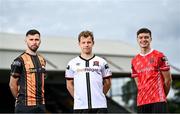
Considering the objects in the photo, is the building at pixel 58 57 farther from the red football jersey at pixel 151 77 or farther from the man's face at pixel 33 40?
the red football jersey at pixel 151 77

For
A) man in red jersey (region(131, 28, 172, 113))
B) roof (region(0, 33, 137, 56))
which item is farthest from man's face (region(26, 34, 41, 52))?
roof (region(0, 33, 137, 56))

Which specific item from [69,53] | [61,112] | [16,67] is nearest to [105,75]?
[16,67]

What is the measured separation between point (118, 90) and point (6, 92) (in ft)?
21.5

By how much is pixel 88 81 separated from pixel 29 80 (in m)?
0.70

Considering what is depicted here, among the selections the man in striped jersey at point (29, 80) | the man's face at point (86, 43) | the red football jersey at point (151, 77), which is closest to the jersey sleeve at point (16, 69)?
the man in striped jersey at point (29, 80)

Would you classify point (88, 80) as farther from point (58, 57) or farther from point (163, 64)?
point (58, 57)

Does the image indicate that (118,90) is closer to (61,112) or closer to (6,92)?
(61,112)

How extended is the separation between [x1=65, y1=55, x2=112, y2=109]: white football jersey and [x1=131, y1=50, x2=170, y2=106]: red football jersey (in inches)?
17.3

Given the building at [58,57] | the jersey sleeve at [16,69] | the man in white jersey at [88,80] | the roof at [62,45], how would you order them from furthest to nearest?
the roof at [62,45]
the building at [58,57]
the jersey sleeve at [16,69]
the man in white jersey at [88,80]

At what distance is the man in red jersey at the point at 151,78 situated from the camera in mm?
4996

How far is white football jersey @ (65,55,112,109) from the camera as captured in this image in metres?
4.79

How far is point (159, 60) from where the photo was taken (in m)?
5.11

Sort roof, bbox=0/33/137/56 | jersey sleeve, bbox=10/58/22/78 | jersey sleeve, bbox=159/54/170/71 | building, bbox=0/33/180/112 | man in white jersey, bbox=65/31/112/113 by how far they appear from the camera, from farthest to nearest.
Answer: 1. roof, bbox=0/33/137/56
2. building, bbox=0/33/180/112
3. jersey sleeve, bbox=159/54/170/71
4. jersey sleeve, bbox=10/58/22/78
5. man in white jersey, bbox=65/31/112/113

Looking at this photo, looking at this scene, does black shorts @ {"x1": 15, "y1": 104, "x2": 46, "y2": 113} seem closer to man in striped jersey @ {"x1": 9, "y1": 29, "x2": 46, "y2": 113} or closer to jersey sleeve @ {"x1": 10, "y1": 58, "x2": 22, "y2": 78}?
man in striped jersey @ {"x1": 9, "y1": 29, "x2": 46, "y2": 113}
